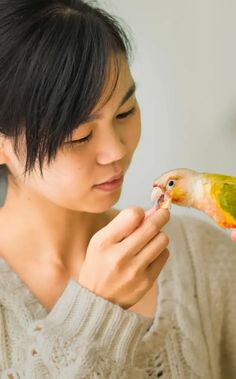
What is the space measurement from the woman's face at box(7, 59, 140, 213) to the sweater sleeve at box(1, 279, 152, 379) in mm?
116

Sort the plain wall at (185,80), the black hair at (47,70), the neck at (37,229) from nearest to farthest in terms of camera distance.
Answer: the black hair at (47,70), the neck at (37,229), the plain wall at (185,80)

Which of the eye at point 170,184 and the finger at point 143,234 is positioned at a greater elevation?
the eye at point 170,184

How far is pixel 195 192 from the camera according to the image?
2.15ft

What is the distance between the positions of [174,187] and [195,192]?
0.09ft

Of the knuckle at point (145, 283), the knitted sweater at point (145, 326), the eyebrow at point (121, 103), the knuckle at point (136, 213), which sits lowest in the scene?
the knitted sweater at point (145, 326)

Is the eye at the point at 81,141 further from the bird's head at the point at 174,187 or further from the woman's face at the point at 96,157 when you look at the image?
the bird's head at the point at 174,187

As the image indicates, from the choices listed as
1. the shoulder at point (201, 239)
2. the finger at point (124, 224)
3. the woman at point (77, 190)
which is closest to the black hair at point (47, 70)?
the woman at point (77, 190)

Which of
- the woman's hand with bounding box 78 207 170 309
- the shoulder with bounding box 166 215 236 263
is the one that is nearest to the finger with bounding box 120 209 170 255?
the woman's hand with bounding box 78 207 170 309

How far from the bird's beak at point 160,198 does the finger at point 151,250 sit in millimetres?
50

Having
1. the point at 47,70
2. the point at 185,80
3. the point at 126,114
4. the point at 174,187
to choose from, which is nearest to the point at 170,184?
the point at 174,187

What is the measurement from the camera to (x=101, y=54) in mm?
608

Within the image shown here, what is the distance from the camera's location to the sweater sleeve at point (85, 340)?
631 mm

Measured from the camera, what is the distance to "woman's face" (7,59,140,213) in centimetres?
62

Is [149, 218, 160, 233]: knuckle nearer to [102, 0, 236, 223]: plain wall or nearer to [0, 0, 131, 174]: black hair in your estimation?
[0, 0, 131, 174]: black hair
